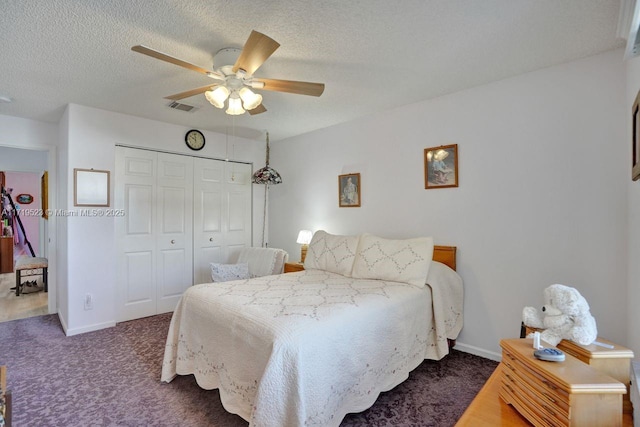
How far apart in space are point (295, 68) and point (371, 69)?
60 cm

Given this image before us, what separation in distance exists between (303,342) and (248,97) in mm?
1622

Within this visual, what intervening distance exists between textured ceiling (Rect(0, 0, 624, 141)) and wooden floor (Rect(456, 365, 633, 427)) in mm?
1897

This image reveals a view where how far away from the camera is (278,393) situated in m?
1.40

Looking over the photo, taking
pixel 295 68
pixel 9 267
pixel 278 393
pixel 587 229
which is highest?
pixel 295 68

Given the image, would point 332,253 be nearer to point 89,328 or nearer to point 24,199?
point 89,328

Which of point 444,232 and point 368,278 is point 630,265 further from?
point 368,278

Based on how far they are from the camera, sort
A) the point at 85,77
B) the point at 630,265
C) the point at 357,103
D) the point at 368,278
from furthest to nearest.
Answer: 1. the point at 357,103
2. the point at 368,278
3. the point at 85,77
4. the point at 630,265

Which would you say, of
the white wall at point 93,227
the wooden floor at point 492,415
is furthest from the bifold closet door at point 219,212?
the wooden floor at point 492,415

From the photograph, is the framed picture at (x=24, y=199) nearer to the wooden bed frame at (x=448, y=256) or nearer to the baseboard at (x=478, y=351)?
the wooden bed frame at (x=448, y=256)

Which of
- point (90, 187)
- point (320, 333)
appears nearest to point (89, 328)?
point (90, 187)

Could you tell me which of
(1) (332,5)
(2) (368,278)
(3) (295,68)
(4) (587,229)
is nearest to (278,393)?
(2) (368,278)

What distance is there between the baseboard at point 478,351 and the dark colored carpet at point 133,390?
65 millimetres

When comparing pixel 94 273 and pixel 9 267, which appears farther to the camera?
pixel 9 267

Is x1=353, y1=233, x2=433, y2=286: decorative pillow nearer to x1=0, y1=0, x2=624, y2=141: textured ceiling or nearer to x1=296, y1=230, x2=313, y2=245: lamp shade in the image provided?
x1=296, y1=230, x2=313, y2=245: lamp shade
